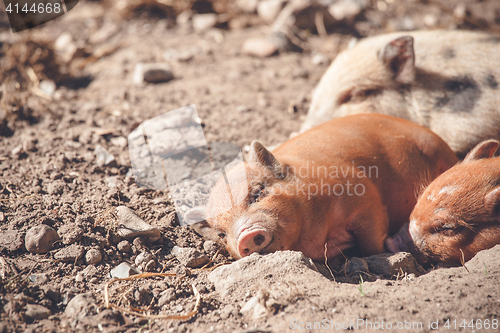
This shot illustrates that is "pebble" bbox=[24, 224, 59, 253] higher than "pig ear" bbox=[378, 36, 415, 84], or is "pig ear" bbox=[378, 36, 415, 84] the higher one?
"pig ear" bbox=[378, 36, 415, 84]

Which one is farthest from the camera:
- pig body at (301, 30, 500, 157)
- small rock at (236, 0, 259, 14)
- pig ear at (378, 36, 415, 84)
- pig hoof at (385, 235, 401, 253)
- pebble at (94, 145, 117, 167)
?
small rock at (236, 0, 259, 14)

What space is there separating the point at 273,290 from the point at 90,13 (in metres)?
7.71

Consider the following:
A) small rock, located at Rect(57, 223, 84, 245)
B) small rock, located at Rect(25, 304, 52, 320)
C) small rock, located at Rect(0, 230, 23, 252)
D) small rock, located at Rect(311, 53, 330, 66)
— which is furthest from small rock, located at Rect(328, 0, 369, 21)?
small rock, located at Rect(25, 304, 52, 320)

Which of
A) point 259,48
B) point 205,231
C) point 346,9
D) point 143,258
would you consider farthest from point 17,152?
point 346,9

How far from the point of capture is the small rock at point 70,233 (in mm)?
2939

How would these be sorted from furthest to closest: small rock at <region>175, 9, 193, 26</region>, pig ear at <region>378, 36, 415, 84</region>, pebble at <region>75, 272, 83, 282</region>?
small rock at <region>175, 9, 193, 26</region>
pig ear at <region>378, 36, 415, 84</region>
pebble at <region>75, 272, 83, 282</region>

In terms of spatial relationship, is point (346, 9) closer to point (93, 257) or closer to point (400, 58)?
point (400, 58)

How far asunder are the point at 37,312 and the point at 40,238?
61cm

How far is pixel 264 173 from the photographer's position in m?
3.07

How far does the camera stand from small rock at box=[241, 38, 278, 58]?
6.53 metres

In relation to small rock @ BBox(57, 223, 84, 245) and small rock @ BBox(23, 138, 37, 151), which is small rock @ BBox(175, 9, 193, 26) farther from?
small rock @ BBox(57, 223, 84, 245)

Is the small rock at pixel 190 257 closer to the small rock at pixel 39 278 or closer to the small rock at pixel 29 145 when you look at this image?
the small rock at pixel 39 278

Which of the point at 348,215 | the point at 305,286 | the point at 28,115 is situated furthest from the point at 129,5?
the point at 305,286

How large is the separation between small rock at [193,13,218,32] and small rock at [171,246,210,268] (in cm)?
529
